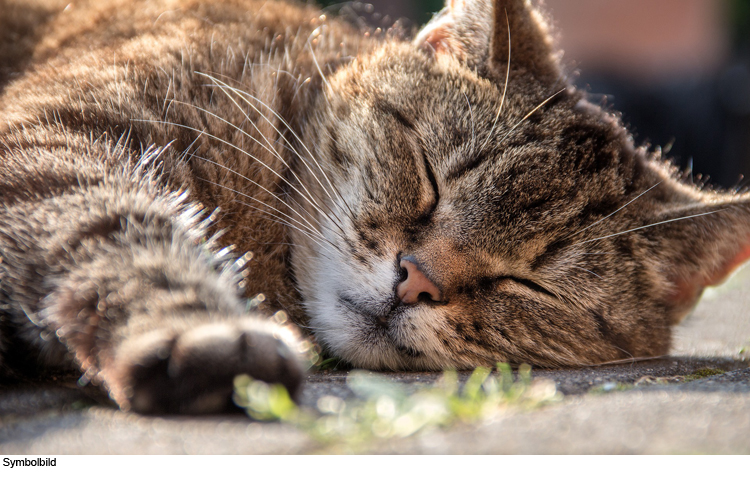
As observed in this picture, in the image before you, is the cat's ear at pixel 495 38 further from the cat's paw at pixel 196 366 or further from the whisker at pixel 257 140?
the cat's paw at pixel 196 366

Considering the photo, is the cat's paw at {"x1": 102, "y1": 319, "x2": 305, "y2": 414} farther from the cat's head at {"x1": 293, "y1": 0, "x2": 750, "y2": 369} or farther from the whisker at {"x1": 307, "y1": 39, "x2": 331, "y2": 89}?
the whisker at {"x1": 307, "y1": 39, "x2": 331, "y2": 89}

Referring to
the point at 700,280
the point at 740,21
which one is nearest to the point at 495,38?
the point at 700,280

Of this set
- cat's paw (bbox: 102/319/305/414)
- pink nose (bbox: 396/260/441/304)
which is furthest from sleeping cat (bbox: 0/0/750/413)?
cat's paw (bbox: 102/319/305/414)

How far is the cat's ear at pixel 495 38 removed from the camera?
189 cm

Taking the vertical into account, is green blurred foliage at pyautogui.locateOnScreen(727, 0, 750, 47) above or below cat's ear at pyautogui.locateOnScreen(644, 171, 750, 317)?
above

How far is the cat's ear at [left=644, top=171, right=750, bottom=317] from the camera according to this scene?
180 centimetres

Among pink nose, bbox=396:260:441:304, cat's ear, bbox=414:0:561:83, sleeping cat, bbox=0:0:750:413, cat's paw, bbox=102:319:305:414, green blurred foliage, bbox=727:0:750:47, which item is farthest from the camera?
green blurred foliage, bbox=727:0:750:47

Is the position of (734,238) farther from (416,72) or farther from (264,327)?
(264,327)

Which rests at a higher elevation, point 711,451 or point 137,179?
point 137,179

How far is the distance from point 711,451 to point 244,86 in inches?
61.3

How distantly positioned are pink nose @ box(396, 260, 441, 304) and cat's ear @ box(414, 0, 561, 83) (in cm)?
77

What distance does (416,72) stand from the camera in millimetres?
1941

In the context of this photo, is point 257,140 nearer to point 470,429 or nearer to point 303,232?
point 303,232

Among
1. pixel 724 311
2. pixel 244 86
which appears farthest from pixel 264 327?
pixel 724 311
